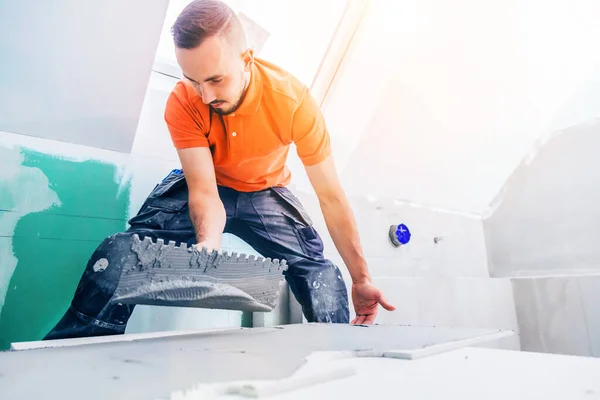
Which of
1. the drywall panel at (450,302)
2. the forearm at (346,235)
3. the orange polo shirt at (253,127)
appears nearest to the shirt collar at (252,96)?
the orange polo shirt at (253,127)

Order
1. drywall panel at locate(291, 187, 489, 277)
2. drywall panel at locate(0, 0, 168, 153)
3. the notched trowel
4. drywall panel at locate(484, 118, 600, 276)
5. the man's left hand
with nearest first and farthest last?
the notched trowel
drywall panel at locate(0, 0, 168, 153)
the man's left hand
drywall panel at locate(291, 187, 489, 277)
drywall panel at locate(484, 118, 600, 276)

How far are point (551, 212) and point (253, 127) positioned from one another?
1.99 metres

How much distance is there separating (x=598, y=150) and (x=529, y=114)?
1.34 ft

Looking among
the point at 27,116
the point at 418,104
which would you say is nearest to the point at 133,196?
the point at 27,116

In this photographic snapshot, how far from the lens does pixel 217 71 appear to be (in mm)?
1135

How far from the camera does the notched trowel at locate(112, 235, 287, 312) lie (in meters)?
0.72

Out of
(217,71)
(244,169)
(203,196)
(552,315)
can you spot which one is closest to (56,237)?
(203,196)

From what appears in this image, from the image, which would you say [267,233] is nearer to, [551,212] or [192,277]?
[192,277]

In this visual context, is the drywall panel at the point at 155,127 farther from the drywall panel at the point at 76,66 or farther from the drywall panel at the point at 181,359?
the drywall panel at the point at 181,359

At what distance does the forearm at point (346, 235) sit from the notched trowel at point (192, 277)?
58cm

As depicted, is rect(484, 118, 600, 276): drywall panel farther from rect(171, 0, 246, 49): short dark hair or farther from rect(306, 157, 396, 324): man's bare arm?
rect(171, 0, 246, 49): short dark hair

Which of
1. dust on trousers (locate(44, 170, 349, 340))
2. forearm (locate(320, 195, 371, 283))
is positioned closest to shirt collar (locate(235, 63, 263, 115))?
dust on trousers (locate(44, 170, 349, 340))

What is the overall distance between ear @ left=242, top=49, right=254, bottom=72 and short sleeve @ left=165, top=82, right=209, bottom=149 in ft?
0.71

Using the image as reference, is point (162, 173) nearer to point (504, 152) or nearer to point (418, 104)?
point (418, 104)
